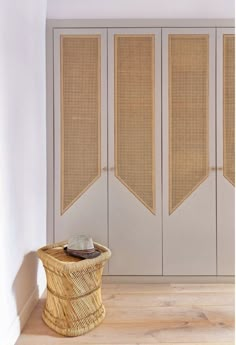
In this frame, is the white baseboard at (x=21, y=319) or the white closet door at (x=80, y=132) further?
the white closet door at (x=80, y=132)

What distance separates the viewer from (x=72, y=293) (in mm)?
1871

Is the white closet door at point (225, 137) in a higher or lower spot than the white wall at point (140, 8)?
lower

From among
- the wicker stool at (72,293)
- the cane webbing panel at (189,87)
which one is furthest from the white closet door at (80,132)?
the wicker stool at (72,293)

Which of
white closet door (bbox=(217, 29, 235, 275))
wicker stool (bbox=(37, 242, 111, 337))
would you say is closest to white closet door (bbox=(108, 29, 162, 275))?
white closet door (bbox=(217, 29, 235, 275))

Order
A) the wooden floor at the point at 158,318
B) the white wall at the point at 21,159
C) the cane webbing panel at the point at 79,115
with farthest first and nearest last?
the cane webbing panel at the point at 79,115 < the wooden floor at the point at 158,318 < the white wall at the point at 21,159

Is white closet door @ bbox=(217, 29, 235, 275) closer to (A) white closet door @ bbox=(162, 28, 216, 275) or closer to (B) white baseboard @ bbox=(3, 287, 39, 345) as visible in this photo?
(A) white closet door @ bbox=(162, 28, 216, 275)

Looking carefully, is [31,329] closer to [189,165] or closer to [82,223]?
[82,223]

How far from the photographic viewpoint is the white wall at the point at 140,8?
8.72 feet

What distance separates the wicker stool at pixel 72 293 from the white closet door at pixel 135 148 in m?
0.69

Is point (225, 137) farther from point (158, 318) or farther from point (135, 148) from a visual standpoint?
point (158, 318)

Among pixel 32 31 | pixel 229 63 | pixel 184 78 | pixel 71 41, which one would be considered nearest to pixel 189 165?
pixel 184 78

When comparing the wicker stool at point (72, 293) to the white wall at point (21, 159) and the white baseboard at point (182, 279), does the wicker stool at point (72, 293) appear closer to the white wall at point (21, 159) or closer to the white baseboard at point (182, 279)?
the white wall at point (21, 159)

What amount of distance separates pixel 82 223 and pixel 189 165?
99 centimetres

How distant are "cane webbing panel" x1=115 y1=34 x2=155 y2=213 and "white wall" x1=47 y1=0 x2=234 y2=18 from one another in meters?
0.41
